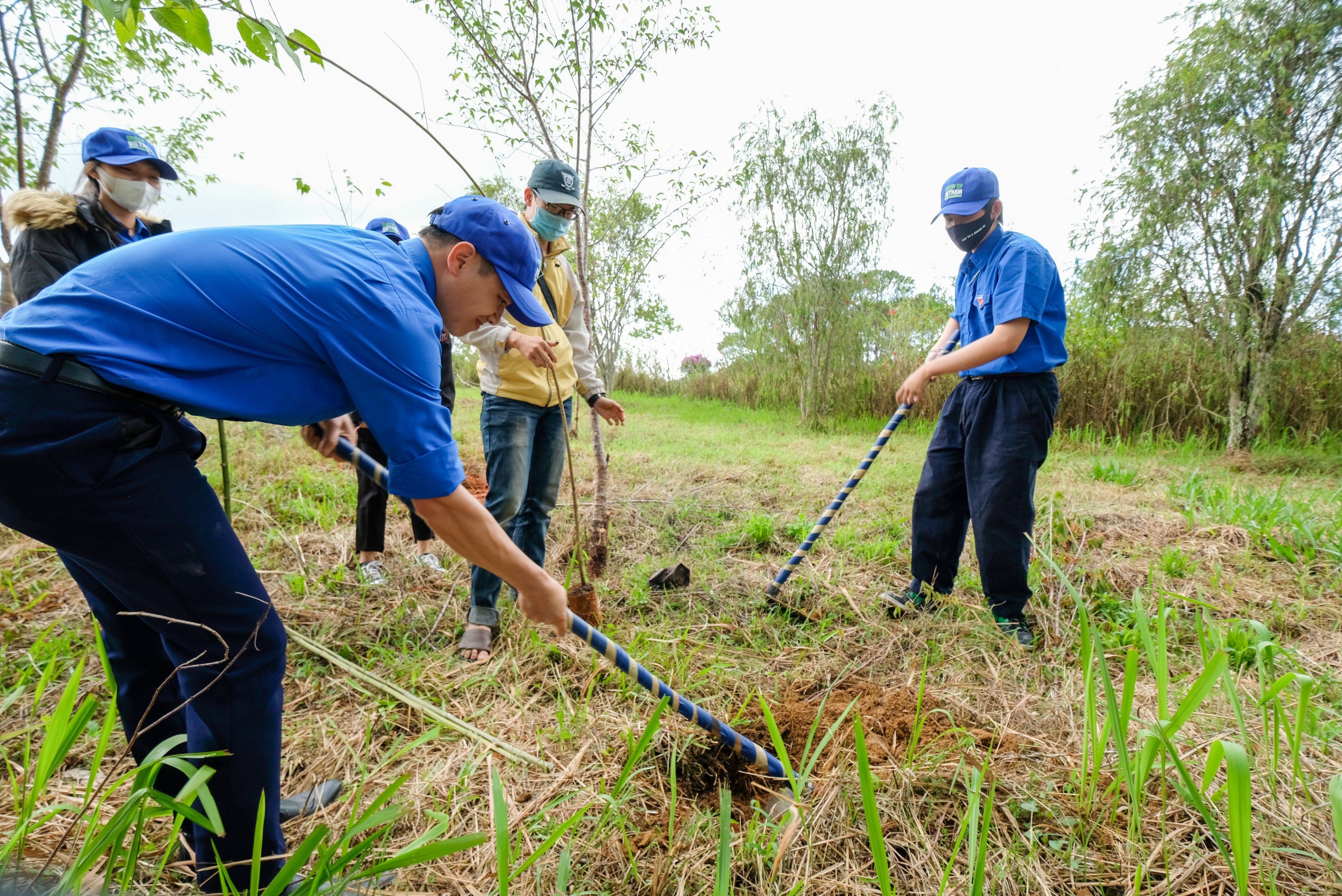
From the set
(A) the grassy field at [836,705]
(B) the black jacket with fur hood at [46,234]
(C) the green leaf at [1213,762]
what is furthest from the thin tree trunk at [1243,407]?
(B) the black jacket with fur hood at [46,234]

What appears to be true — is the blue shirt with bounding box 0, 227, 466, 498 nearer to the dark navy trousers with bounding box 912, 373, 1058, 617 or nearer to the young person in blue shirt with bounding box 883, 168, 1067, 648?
the young person in blue shirt with bounding box 883, 168, 1067, 648

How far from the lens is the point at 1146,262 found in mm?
7008

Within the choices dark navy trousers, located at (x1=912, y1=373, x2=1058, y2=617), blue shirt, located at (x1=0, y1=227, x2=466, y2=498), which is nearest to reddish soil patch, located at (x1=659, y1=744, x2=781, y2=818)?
blue shirt, located at (x1=0, y1=227, x2=466, y2=498)

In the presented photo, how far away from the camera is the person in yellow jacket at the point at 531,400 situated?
2609 millimetres

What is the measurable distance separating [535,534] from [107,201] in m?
2.31

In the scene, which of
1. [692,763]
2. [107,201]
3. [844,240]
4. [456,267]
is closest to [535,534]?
[692,763]

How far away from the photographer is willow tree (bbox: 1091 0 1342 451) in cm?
610

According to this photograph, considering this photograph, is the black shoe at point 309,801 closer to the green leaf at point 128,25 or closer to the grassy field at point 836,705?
the grassy field at point 836,705

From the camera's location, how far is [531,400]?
8.87 feet

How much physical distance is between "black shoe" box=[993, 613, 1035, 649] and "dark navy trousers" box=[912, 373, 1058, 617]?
22mm

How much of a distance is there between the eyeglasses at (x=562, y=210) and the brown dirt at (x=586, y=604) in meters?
1.67

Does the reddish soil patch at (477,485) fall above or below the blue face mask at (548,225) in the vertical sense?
below

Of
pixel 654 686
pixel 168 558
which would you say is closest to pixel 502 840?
pixel 654 686

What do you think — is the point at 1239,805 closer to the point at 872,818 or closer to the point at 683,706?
the point at 872,818
